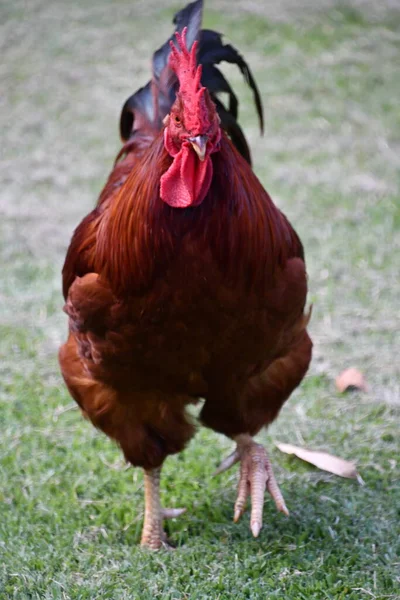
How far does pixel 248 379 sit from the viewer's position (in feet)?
11.5

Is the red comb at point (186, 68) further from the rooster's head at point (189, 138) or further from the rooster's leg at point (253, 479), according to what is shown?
the rooster's leg at point (253, 479)

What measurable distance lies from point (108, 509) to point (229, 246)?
160cm

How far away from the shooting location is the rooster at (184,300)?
2.94 metres

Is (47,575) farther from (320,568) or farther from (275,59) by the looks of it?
(275,59)

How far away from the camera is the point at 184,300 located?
9.80 ft

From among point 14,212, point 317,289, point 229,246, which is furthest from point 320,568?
point 14,212

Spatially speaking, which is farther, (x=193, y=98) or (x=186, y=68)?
(x=186, y=68)

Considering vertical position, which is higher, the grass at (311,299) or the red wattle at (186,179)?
the red wattle at (186,179)

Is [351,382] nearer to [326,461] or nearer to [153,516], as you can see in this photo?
[326,461]

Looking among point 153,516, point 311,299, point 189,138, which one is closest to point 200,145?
point 189,138

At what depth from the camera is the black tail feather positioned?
382 cm

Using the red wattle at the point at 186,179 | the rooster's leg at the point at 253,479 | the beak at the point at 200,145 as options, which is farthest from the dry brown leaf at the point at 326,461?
the beak at the point at 200,145

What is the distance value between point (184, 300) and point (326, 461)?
1544 millimetres

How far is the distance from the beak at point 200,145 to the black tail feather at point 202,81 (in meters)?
1.05
